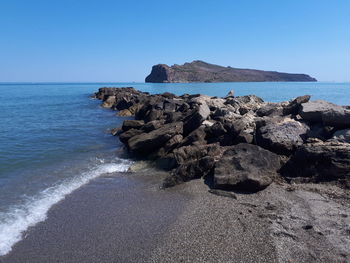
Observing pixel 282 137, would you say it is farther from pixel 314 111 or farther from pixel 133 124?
pixel 133 124

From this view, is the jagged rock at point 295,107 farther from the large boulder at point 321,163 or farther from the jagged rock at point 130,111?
the jagged rock at point 130,111

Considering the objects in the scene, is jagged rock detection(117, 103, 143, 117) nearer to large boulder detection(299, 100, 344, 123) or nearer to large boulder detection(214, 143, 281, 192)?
large boulder detection(299, 100, 344, 123)

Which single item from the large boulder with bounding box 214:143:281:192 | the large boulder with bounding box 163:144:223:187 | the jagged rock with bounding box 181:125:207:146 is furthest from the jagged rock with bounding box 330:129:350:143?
the jagged rock with bounding box 181:125:207:146

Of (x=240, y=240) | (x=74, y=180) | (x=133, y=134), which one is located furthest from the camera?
(x=133, y=134)

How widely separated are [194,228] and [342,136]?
672cm

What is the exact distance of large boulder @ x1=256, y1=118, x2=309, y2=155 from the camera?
9742mm

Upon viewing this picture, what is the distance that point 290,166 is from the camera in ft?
28.6

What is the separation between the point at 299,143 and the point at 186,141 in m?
4.28

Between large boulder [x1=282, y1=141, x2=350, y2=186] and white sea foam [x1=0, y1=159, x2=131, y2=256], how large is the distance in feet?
18.9

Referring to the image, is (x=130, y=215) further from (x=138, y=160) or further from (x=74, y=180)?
(x=138, y=160)

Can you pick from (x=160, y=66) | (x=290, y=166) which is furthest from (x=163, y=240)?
(x=160, y=66)

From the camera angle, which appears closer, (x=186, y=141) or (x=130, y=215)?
(x=130, y=215)

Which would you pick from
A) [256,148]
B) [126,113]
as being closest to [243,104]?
[126,113]

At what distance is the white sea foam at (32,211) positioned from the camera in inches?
239
